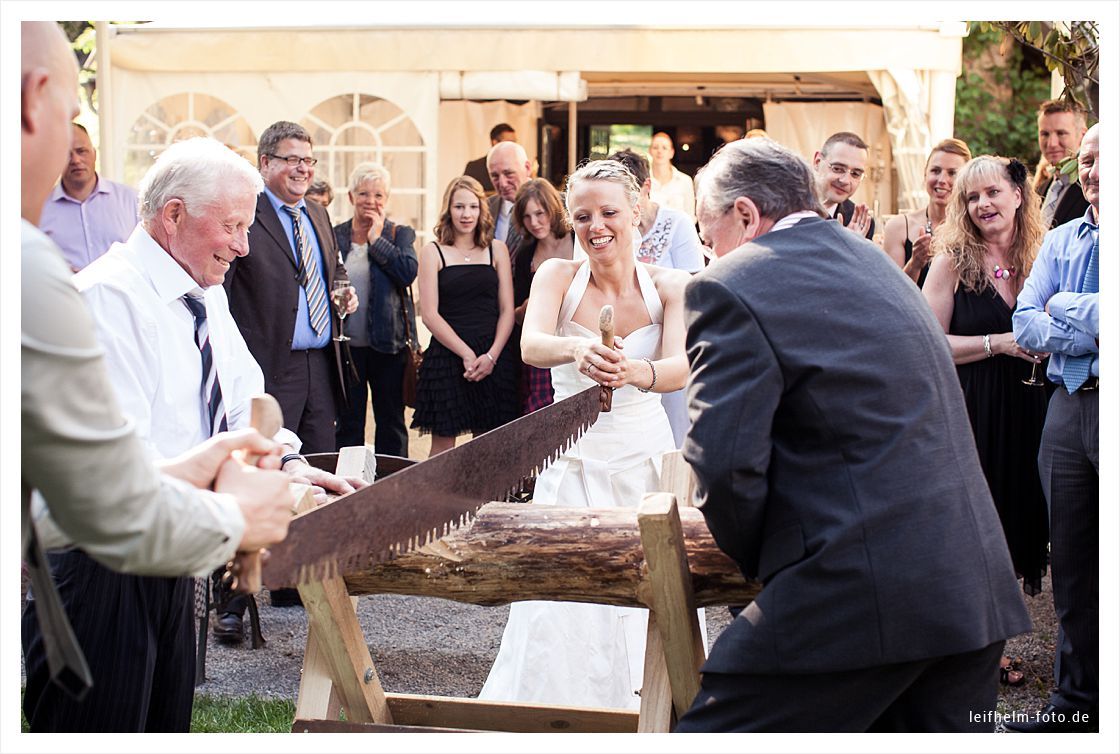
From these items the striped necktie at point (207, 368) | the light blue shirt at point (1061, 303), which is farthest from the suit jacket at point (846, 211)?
the striped necktie at point (207, 368)

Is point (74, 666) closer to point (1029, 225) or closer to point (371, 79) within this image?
point (1029, 225)

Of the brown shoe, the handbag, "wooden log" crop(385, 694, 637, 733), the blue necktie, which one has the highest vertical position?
the blue necktie

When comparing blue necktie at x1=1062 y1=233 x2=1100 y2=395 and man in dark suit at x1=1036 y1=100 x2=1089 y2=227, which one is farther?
man in dark suit at x1=1036 y1=100 x2=1089 y2=227

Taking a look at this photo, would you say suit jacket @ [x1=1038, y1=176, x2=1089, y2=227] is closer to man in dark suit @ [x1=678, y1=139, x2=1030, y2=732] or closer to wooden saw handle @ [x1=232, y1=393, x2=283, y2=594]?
man in dark suit @ [x1=678, y1=139, x2=1030, y2=732]

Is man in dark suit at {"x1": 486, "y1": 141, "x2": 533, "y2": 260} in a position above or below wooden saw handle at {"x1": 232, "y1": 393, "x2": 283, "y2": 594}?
above

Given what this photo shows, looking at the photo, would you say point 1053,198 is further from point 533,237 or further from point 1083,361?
point 533,237

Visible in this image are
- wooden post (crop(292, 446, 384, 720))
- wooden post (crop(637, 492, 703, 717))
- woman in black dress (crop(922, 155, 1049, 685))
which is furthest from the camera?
woman in black dress (crop(922, 155, 1049, 685))

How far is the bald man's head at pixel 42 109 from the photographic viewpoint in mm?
1847

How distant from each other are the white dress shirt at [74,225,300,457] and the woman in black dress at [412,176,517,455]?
3.77 m

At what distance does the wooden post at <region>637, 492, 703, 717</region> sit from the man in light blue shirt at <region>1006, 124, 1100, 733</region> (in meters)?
1.73

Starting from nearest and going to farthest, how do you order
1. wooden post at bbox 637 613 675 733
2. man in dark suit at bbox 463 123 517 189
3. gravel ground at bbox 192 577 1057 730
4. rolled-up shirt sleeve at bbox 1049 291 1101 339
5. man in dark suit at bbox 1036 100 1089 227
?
wooden post at bbox 637 613 675 733
rolled-up shirt sleeve at bbox 1049 291 1101 339
gravel ground at bbox 192 577 1057 730
man in dark suit at bbox 1036 100 1089 227
man in dark suit at bbox 463 123 517 189

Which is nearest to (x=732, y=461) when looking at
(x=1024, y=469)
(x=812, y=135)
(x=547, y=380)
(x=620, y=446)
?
(x=620, y=446)

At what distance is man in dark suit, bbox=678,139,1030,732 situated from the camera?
94.7 inches

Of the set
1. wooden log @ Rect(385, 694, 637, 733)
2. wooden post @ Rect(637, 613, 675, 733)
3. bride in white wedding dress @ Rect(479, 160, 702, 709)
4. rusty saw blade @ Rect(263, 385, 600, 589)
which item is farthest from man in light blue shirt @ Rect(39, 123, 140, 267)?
wooden post @ Rect(637, 613, 675, 733)
